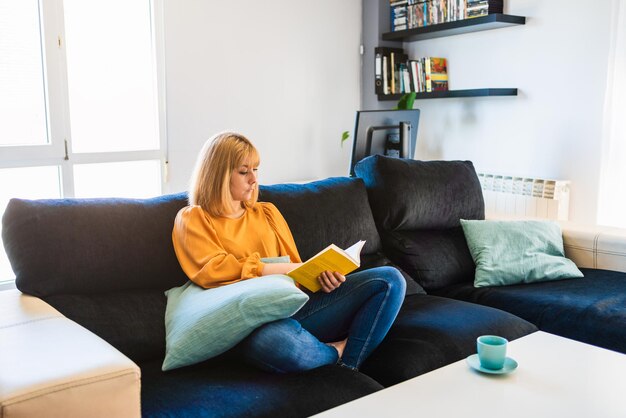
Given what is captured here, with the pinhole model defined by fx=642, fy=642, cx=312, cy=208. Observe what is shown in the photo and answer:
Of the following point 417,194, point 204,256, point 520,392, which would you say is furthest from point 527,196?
point 520,392

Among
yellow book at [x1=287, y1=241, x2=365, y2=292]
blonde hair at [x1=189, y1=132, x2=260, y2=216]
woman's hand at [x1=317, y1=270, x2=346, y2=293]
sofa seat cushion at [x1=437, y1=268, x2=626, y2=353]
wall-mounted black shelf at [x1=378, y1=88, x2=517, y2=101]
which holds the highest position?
wall-mounted black shelf at [x1=378, y1=88, x2=517, y2=101]

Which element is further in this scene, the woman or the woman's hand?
the woman's hand

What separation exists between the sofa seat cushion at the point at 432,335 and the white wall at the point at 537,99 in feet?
5.95

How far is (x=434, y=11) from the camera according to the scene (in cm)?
437

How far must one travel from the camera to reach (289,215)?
235cm

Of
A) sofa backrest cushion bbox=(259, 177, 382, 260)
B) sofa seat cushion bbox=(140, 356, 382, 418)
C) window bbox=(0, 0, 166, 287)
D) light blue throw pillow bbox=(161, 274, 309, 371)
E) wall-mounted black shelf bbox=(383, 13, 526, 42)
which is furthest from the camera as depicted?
wall-mounted black shelf bbox=(383, 13, 526, 42)

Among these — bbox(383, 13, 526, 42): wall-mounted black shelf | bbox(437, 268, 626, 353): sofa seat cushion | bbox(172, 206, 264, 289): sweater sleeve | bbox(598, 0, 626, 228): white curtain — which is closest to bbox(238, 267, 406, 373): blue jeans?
bbox(172, 206, 264, 289): sweater sleeve

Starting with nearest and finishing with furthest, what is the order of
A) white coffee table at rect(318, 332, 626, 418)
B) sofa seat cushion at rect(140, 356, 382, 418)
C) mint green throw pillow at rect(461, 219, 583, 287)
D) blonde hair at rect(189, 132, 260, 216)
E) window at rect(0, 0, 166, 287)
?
1. white coffee table at rect(318, 332, 626, 418)
2. sofa seat cushion at rect(140, 356, 382, 418)
3. blonde hair at rect(189, 132, 260, 216)
4. mint green throw pillow at rect(461, 219, 583, 287)
5. window at rect(0, 0, 166, 287)

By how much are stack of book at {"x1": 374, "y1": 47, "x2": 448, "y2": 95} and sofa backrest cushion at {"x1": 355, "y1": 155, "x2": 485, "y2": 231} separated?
1641 millimetres

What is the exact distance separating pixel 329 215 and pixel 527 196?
6.16 ft

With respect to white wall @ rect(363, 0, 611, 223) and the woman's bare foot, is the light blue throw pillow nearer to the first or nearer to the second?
the woman's bare foot

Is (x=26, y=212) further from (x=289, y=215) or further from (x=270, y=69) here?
(x=270, y=69)

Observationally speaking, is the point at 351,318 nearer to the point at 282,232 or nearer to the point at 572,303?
the point at 282,232

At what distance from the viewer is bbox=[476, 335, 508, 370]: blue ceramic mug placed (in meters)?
1.52
